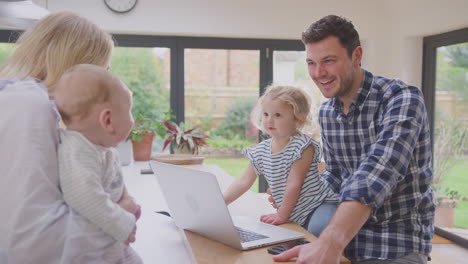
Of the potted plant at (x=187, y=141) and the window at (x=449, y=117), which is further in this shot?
the window at (x=449, y=117)

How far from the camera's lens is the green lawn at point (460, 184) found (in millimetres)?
4551

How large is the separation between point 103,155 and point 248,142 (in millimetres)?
4344

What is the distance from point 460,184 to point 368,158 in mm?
3829

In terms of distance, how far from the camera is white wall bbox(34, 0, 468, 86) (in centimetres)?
462

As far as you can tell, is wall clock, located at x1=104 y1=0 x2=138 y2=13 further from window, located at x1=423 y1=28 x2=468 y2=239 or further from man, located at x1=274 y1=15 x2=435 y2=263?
man, located at x1=274 y1=15 x2=435 y2=263

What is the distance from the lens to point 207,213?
1321 millimetres

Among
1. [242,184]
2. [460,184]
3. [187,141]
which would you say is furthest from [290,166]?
[460,184]

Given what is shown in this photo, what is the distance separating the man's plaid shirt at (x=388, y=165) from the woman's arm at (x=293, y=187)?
5.0 inches

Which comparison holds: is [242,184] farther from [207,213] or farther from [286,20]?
[286,20]

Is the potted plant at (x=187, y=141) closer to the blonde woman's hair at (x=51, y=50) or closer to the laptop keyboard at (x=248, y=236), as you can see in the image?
the laptop keyboard at (x=248, y=236)

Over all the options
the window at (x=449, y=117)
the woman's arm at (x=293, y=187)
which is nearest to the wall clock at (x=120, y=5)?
the window at (x=449, y=117)

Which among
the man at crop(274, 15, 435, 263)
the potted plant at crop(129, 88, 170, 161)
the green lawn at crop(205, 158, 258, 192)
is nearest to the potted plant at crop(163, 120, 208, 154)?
the potted plant at crop(129, 88, 170, 161)

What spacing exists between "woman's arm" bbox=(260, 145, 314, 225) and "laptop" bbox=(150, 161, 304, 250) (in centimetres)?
7

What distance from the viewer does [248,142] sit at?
5.36 meters
